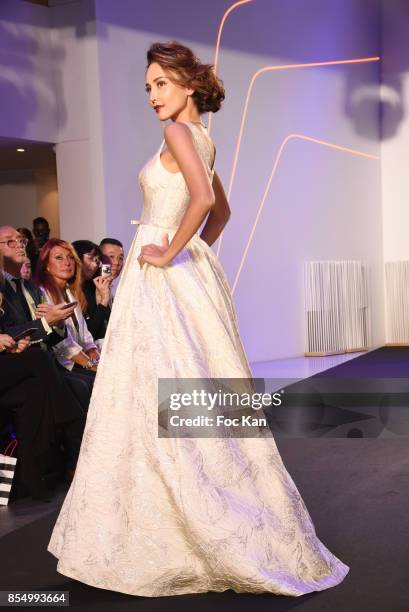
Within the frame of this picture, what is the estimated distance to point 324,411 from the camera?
18.9ft

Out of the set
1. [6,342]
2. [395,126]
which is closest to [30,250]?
[6,342]

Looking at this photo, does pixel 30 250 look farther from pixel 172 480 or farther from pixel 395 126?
pixel 395 126

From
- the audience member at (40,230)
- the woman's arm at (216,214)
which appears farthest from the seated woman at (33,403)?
the audience member at (40,230)

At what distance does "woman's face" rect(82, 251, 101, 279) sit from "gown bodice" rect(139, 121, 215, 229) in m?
2.51

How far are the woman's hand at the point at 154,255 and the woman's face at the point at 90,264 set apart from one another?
256 cm

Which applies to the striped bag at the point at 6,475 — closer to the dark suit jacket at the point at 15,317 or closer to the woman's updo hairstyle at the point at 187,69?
the dark suit jacket at the point at 15,317

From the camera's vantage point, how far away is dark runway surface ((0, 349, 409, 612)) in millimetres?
2145

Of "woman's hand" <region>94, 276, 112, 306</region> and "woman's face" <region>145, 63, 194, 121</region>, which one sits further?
"woman's hand" <region>94, 276, 112, 306</region>

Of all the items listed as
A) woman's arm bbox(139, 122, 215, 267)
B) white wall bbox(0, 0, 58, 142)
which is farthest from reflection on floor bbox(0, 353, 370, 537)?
white wall bbox(0, 0, 58, 142)

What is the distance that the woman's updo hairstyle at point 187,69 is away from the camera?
227cm

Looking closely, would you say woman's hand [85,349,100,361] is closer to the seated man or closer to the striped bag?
the seated man

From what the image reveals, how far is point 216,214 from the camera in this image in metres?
2.50

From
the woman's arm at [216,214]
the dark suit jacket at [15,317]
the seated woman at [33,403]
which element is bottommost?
the seated woman at [33,403]

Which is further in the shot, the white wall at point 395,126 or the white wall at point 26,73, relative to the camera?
the white wall at point 395,126
